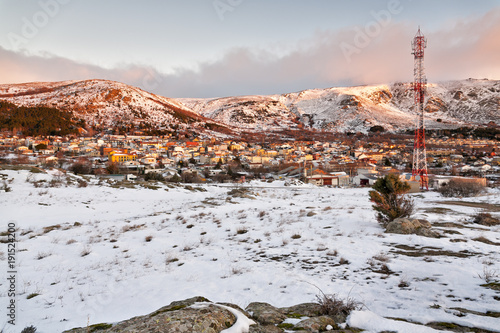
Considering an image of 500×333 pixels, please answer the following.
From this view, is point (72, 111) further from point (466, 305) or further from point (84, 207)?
point (466, 305)

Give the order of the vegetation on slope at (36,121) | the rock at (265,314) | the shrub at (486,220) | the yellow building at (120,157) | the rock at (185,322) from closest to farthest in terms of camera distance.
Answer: the rock at (185,322)
the rock at (265,314)
the shrub at (486,220)
the yellow building at (120,157)
the vegetation on slope at (36,121)

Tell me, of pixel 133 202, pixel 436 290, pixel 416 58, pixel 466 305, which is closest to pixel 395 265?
pixel 436 290

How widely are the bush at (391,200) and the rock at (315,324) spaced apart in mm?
7616

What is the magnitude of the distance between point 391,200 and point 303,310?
814cm

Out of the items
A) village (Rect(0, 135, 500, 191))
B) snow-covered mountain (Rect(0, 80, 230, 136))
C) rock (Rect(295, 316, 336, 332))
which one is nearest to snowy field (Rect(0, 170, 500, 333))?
rock (Rect(295, 316, 336, 332))

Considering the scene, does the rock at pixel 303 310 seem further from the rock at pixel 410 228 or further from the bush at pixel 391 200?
the bush at pixel 391 200

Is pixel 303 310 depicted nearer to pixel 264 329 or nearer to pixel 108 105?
pixel 264 329

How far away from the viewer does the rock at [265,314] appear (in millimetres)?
3028

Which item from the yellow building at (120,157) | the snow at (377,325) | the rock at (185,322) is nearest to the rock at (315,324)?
the snow at (377,325)

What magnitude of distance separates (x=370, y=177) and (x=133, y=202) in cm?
4104

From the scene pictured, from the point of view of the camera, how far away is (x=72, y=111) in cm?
13538

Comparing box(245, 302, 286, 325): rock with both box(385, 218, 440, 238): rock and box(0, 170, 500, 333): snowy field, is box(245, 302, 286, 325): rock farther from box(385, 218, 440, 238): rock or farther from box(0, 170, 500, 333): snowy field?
box(385, 218, 440, 238): rock

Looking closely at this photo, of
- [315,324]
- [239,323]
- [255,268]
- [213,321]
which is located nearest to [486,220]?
[255,268]

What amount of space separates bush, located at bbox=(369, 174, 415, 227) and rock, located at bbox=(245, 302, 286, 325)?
762cm
